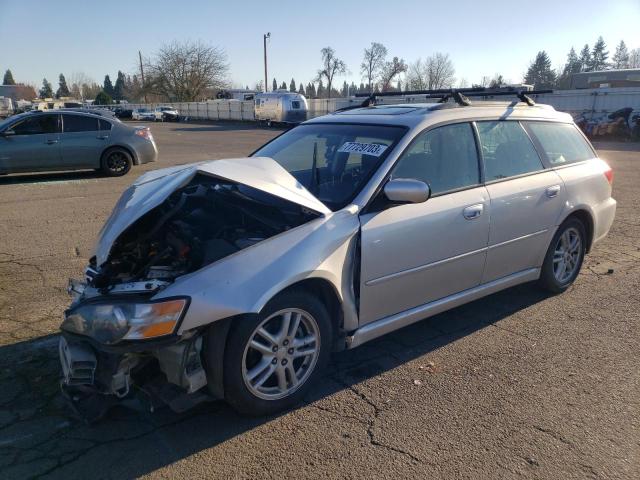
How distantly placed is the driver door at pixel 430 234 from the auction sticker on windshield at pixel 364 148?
0.57 feet

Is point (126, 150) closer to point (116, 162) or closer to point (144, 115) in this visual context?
point (116, 162)

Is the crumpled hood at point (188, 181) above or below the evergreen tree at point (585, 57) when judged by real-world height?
below

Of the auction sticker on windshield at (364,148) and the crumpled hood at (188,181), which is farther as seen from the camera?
the auction sticker on windshield at (364,148)

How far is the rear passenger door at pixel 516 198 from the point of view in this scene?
3.98m

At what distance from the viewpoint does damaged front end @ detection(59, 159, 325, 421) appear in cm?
253

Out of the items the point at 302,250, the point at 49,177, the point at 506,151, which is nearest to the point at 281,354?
the point at 302,250

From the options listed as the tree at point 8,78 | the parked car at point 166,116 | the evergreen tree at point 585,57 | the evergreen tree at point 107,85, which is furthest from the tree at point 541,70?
the tree at point 8,78

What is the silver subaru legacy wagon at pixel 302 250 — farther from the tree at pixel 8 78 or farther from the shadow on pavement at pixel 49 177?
the tree at pixel 8 78

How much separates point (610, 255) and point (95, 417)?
6.02 metres

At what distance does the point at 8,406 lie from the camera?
302 cm

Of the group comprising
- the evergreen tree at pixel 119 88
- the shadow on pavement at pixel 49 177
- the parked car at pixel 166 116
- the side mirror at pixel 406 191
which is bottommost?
the shadow on pavement at pixel 49 177

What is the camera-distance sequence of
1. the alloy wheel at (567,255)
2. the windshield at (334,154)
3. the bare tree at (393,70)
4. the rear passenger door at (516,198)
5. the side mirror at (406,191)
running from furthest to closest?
the bare tree at (393,70), the alloy wheel at (567,255), the rear passenger door at (516,198), the windshield at (334,154), the side mirror at (406,191)

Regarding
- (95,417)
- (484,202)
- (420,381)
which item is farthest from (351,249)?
(95,417)

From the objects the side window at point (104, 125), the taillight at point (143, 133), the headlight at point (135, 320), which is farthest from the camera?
the taillight at point (143, 133)
